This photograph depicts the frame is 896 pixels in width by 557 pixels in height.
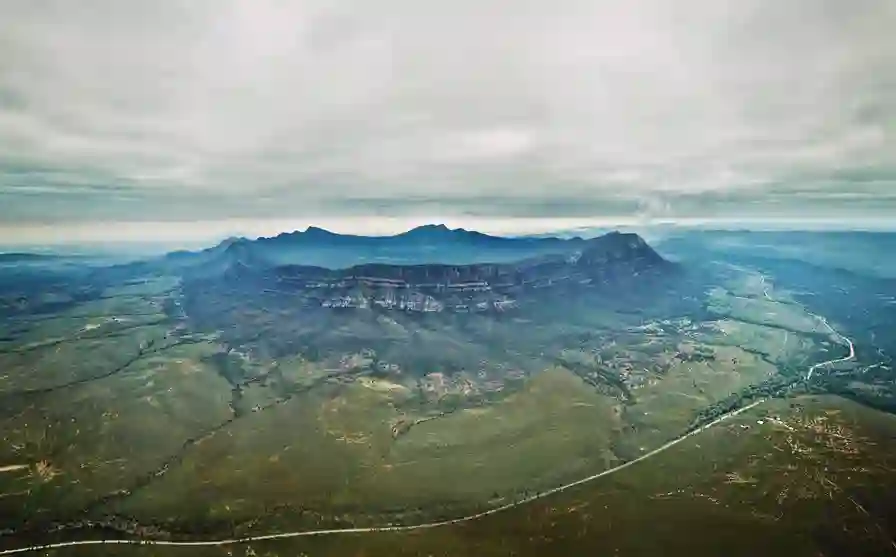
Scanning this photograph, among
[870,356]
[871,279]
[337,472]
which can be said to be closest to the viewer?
[337,472]

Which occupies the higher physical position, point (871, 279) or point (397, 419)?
point (871, 279)

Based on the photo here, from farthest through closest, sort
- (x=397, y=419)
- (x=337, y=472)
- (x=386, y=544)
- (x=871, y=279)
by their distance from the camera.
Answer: (x=871, y=279)
(x=397, y=419)
(x=337, y=472)
(x=386, y=544)

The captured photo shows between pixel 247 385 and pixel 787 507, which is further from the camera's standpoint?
pixel 247 385

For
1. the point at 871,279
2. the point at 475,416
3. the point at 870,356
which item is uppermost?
the point at 871,279

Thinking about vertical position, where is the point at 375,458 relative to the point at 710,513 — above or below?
below

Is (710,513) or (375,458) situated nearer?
(710,513)

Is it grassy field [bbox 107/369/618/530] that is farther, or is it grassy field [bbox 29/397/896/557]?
grassy field [bbox 107/369/618/530]

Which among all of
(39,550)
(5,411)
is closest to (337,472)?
(39,550)

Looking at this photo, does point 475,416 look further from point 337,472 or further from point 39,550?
point 39,550

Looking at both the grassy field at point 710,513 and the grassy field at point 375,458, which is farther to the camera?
the grassy field at point 375,458

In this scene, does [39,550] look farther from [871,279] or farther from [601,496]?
[871,279]

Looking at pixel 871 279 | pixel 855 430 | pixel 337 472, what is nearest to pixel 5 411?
pixel 337 472
